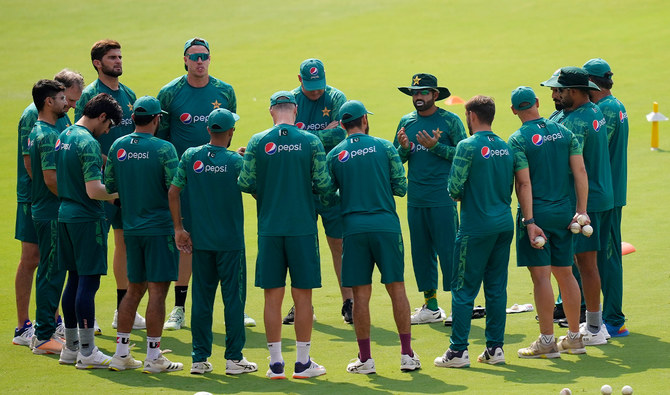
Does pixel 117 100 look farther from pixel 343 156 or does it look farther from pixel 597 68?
pixel 597 68

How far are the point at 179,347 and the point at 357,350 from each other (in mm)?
1825

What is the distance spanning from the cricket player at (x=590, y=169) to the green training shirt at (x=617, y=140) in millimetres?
285

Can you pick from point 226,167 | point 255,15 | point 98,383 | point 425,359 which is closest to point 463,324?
point 425,359

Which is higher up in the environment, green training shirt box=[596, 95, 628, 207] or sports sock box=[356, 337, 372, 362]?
green training shirt box=[596, 95, 628, 207]

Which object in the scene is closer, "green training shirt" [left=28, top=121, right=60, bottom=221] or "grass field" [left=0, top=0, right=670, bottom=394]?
"grass field" [left=0, top=0, right=670, bottom=394]

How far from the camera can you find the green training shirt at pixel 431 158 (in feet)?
34.0

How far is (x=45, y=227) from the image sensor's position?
962cm

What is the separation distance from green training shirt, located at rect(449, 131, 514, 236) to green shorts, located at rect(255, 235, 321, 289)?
1.39 m

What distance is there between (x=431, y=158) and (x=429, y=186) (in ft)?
0.98

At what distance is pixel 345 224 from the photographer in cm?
878

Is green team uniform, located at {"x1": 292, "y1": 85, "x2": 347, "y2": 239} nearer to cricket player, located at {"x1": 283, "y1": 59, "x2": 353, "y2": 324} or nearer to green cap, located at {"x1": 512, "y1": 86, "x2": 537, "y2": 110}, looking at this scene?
cricket player, located at {"x1": 283, "y1": 59, "x2": 353, "y2": 324}

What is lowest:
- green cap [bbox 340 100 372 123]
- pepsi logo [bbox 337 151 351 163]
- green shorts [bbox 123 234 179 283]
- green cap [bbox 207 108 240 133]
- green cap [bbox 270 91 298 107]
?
green shorts [bbox 123 234 179 283]

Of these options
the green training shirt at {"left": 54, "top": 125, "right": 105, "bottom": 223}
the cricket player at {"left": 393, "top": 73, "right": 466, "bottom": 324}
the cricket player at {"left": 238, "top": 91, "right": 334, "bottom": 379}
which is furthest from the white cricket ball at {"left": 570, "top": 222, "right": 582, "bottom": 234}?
the green training shirt at {"left": 54, "top": 125, "right": 105, "bottom": 223}

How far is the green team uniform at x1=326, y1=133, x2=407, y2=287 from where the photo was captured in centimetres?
863
